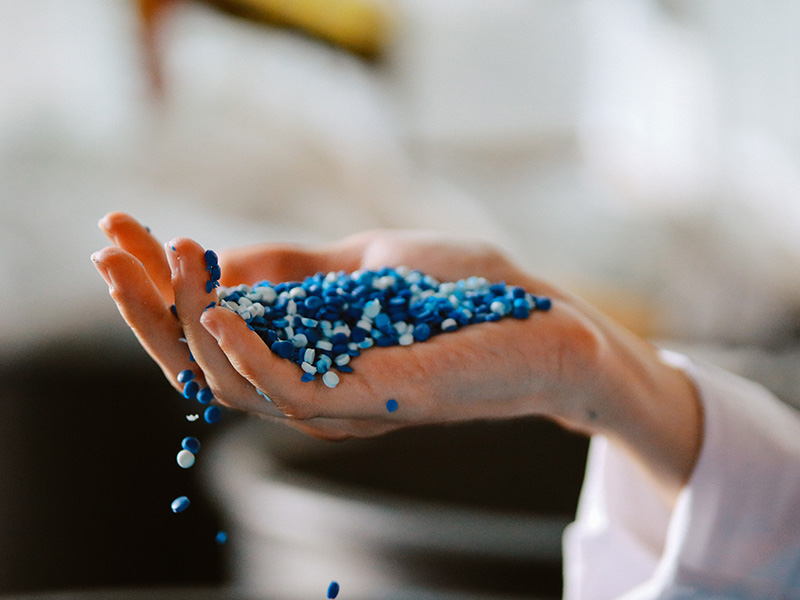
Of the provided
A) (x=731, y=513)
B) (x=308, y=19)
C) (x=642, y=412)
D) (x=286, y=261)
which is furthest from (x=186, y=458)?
(x=308, y=19)

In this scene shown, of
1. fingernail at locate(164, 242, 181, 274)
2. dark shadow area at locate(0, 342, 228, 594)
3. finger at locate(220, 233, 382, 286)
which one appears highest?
fingernail at locate(164, 242, 181, 274)

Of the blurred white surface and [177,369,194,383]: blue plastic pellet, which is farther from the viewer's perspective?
the blurred white surface

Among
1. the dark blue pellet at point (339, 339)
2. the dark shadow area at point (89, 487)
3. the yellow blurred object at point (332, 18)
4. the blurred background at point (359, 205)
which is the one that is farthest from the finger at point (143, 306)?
the yellow blurred object at point (332, 18)

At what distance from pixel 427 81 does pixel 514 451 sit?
1472mm

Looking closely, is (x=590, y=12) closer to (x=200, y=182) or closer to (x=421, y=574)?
(x=200, y=182)

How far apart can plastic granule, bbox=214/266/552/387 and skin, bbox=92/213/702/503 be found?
0.05ft

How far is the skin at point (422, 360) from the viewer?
1.45 ft

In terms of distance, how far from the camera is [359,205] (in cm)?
206

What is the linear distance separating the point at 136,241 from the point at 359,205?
5.15ft

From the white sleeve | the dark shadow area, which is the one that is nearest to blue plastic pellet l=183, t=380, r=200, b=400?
the white sleeve

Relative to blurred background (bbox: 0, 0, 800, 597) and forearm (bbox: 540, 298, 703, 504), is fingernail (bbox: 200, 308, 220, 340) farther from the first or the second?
blurred background (bbox: 0, 0, 800, 597)

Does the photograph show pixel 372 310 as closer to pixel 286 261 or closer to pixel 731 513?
pixel 286 261

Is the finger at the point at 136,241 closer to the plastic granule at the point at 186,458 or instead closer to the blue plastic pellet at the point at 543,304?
the plastic granule at the point at 186,458

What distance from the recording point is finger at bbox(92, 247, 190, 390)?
17.3 inches
